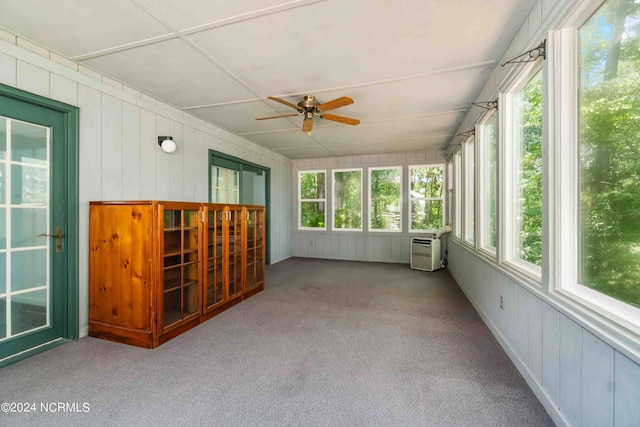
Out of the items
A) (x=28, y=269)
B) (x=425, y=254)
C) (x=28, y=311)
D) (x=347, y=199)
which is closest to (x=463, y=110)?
(x=425, y=254)

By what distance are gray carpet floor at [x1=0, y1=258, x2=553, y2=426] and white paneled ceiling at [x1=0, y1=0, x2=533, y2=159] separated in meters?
2.51

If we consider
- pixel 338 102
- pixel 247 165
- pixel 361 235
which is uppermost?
pixel 338 102

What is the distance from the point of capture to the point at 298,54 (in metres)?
2.33

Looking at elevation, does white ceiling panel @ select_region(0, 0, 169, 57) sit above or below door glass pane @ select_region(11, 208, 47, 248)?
above

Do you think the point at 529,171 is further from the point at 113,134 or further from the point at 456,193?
the point at 113,134

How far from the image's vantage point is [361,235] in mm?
6539

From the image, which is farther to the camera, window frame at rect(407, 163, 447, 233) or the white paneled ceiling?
window frame at rect(407, 163, 447, 233)

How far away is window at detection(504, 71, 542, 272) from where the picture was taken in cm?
192

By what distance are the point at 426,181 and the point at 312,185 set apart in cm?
272

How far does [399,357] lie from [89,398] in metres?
2.15

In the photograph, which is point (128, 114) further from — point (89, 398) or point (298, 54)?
point (89, 398)

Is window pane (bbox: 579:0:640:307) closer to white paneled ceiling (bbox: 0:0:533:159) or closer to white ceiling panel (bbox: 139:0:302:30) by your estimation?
white paneled ceiling (bbox: 0:0:533:159)

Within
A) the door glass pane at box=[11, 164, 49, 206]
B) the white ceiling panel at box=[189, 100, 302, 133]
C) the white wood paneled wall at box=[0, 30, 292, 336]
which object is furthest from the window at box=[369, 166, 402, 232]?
the door glass pane at box=[11, 164, 49, 206]

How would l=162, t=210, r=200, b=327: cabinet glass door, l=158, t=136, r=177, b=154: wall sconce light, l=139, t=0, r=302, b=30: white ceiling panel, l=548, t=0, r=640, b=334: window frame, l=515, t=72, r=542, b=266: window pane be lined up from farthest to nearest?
l=158, t=136, r=177, b=154: wall sconce light
l=162, t=210, r=200, b=327: cabinet glass door
l=515, t=72, r=542, b=266: window pane
l=139, t=0, r=302, b=30: white ceiling panel
l=548, t=0, r=640, b=334: window frame
